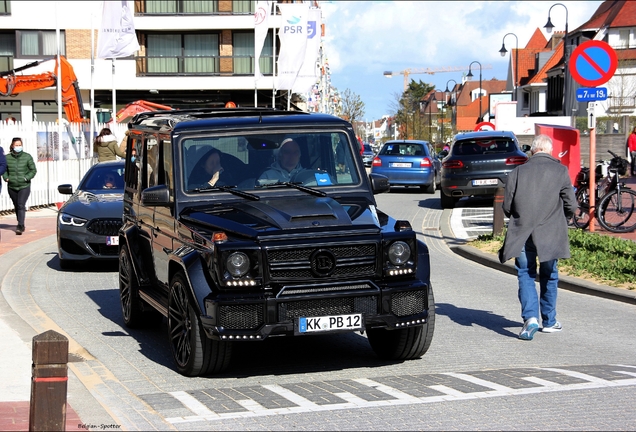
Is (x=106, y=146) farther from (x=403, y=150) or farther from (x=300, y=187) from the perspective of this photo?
(x=300, y=187)

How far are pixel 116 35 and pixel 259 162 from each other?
23.0 meters

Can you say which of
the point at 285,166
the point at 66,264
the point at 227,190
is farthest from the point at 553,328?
the point at 66,264

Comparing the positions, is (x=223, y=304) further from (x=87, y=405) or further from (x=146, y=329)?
(x=146, y=329)

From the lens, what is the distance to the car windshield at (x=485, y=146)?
80.2 feet

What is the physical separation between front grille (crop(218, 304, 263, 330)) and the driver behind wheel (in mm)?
1557

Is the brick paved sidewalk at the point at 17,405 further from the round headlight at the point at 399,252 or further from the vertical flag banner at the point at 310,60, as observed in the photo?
the vertical flag banner at the point at 310,60

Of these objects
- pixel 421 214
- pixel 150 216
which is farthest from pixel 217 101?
pixel 150 216

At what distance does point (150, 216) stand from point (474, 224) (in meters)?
12.6

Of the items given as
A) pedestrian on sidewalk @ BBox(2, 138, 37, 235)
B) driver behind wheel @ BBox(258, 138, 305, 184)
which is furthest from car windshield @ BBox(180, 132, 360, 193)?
pedestrian on sidewalk @ BBox(2, 138, 37, 235)

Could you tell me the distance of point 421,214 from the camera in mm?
23719

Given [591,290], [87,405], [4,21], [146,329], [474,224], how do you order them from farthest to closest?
[4,21] < [474,224] < [591,290] < [146,329] < [87,405]

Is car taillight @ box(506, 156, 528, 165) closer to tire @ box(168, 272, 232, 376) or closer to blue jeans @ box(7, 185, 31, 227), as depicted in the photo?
blue jeans @ box(7, 185, 31, 227)

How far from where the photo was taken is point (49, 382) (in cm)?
527

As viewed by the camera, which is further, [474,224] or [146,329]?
[474,224]
